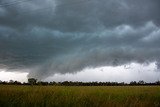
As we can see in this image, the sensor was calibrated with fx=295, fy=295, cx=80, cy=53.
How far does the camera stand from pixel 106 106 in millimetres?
12047

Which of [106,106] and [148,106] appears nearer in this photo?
[106,106]

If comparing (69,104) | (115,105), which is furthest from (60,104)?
(115,105)

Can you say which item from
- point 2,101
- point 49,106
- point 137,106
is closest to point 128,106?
point 137,106

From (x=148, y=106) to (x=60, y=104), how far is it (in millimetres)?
3965

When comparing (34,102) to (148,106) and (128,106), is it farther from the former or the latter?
(148,106)

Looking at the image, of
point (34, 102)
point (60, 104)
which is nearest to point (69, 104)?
point (60, 104)

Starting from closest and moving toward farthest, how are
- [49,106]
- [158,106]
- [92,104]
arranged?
[49,106]
[92,104]
[158,106]

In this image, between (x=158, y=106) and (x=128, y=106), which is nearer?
(x=128, y=106)

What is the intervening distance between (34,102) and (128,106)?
4004mm

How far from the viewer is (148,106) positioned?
1319 centimetres

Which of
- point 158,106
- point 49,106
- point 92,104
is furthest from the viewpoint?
point 158,106

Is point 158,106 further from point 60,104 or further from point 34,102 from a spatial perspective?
point 34,102

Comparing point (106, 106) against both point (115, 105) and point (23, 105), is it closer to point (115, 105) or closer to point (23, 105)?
point (115, 105)

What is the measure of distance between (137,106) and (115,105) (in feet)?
3.00
